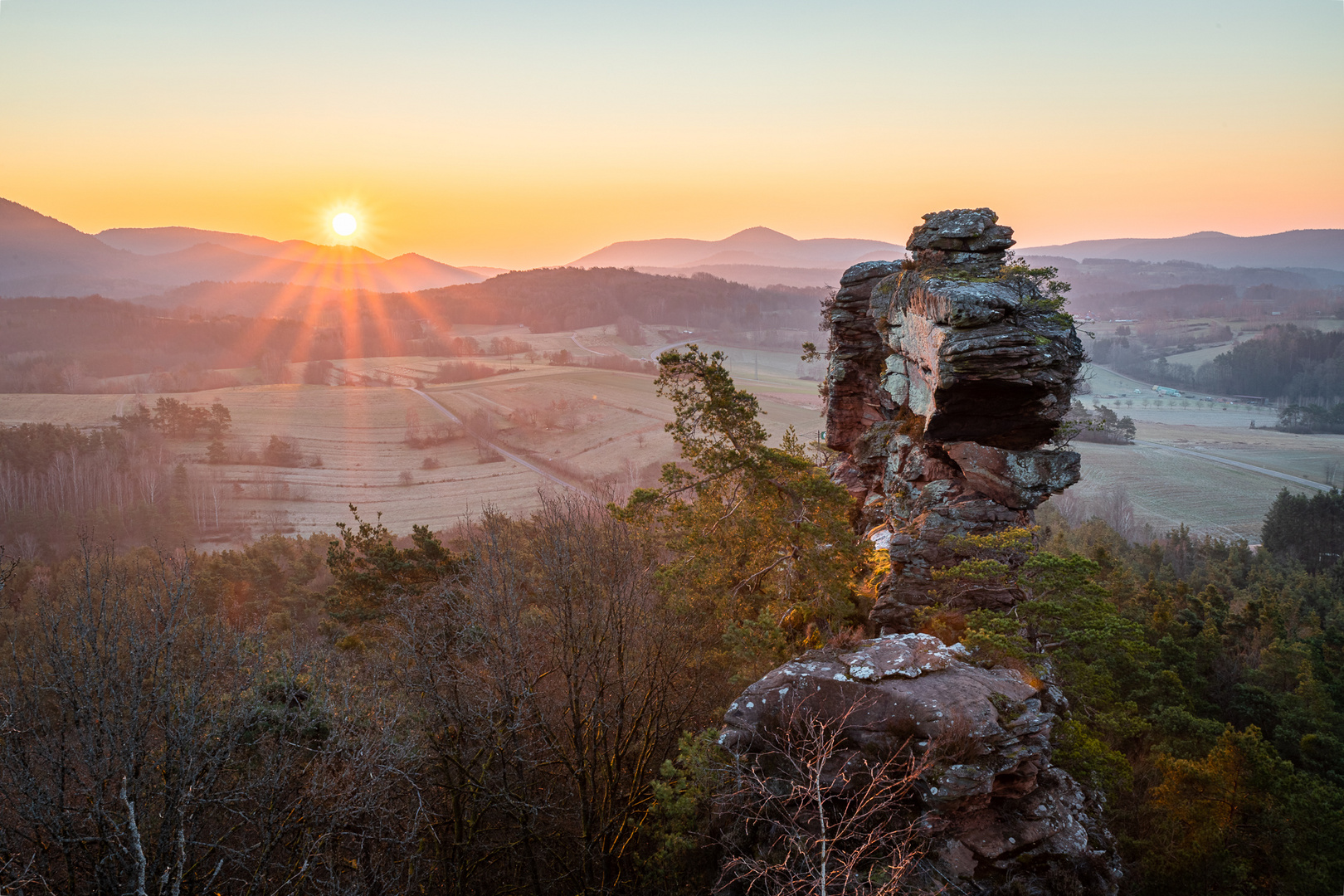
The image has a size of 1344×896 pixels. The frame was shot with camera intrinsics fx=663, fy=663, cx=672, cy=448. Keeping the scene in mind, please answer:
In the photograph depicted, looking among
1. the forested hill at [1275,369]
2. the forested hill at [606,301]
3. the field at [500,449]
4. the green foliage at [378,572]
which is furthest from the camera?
the forested hill at [606,301]

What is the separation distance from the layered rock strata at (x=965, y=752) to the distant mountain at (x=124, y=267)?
17076cm

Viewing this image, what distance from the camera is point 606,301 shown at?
485ft

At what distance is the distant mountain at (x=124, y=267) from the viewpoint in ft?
459

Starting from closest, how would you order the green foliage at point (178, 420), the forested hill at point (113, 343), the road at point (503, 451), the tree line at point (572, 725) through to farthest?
the tree line at point (572, 725), the road at point (503, 451), the green foliage at point (178, 420), the forested hill at point (113, 343)

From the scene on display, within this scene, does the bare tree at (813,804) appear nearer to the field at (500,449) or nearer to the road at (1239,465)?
the field at (500,449)

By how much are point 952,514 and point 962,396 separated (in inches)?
124

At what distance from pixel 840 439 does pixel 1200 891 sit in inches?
637

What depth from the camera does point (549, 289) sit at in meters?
152

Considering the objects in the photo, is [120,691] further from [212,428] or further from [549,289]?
[549,289]

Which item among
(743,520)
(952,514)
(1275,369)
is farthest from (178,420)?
(1275,369)

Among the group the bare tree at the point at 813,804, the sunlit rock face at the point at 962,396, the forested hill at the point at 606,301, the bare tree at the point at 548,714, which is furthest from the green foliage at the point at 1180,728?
the forested hill at the point at 606,301

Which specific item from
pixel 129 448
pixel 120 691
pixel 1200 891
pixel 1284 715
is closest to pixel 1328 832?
pixel 1200 891

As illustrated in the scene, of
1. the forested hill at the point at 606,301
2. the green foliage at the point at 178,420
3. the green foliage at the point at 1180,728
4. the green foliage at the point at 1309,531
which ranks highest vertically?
the forested hill at the point at 606,301

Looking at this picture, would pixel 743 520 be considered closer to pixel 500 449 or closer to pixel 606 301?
pixel 500 449
